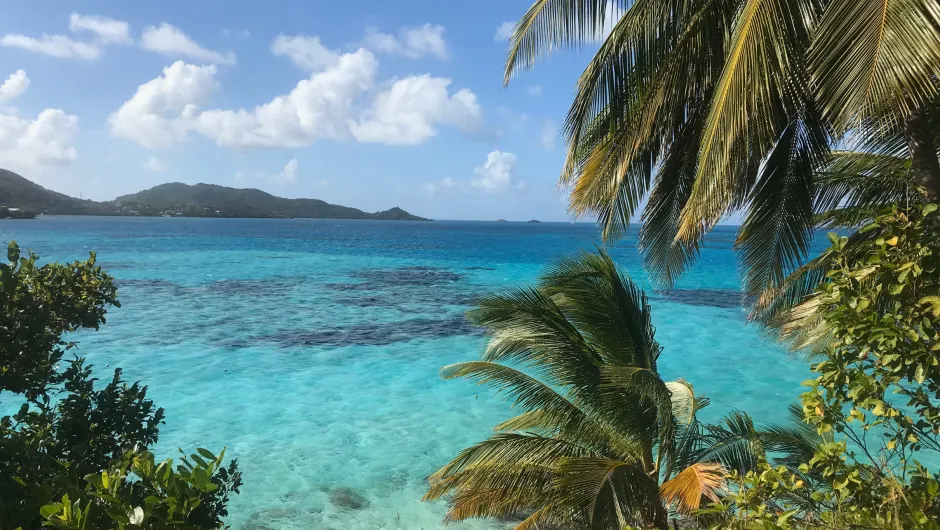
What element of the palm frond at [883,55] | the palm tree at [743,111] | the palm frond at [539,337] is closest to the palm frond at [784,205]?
the palm tree at [743,111]

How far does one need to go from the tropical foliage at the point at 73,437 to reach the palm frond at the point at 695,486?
3.39m

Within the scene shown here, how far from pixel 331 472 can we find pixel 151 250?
49007 mm

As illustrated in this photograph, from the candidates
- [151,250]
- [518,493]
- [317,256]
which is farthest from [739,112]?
[151,250]

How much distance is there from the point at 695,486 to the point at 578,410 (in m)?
1.44

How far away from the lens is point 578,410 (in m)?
5.55

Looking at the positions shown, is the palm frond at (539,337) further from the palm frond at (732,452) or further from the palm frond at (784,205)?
the palm frond at (784,205)

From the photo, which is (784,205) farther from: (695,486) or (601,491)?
(601,491)

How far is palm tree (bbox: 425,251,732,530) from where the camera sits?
5254 millimetres

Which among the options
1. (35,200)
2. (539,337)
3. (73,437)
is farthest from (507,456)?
(35,200)

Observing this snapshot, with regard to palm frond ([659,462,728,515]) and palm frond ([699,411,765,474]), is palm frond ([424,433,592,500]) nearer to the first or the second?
palm frond ([659,462,728,515])

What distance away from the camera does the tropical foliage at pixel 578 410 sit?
17.2 feet

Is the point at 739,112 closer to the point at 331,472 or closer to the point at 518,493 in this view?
the point at 518,493

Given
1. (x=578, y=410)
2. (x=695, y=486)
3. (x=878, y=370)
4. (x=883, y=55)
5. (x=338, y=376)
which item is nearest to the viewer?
(x=878, y=370)

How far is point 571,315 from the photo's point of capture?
5820 millimetres
